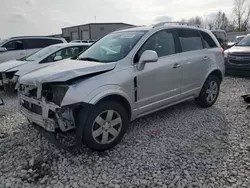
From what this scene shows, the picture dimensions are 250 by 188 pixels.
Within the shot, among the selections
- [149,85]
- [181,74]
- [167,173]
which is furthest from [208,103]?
[167,173]

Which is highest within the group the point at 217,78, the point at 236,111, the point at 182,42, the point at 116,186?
the point at 182,42

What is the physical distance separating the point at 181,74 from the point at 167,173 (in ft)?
6.75

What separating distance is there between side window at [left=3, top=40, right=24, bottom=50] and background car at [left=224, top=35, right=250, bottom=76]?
8.43m

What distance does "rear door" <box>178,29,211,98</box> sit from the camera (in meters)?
4.35

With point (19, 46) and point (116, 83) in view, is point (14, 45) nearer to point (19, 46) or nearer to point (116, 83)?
point (19, 46)

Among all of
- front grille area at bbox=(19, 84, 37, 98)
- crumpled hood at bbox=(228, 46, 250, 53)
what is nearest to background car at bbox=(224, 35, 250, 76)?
crumpled hood at bbox=(228, 46, 250, 53)

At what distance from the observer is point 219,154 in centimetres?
317

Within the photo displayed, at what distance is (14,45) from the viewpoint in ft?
31.3

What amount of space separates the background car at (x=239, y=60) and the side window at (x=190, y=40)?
4.42 meters

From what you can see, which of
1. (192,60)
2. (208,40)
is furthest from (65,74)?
(208,40)

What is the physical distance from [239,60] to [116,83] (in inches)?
273

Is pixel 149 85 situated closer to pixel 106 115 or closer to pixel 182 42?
pixel 106 115

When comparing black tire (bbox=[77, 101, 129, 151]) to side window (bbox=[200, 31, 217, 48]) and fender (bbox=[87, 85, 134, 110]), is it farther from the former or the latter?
side window (bbox=[200, 31, 217, 48])

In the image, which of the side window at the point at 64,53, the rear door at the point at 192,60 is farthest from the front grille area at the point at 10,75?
the rear door at the point at 192,60
